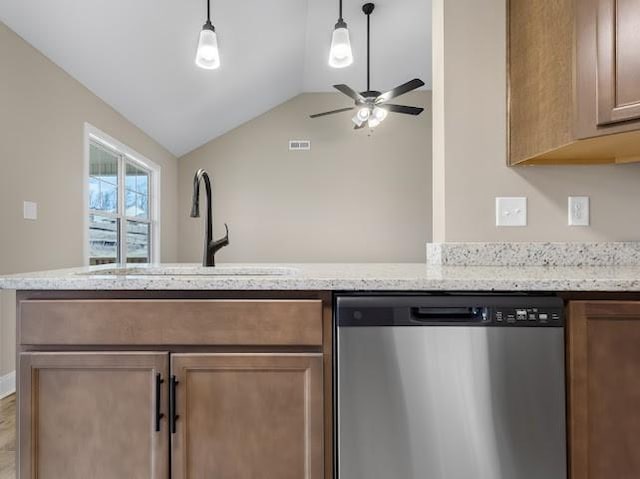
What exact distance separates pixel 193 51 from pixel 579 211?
3305 millimetres

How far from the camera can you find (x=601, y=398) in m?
0.98

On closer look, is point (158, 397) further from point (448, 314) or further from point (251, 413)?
point (448, 314)

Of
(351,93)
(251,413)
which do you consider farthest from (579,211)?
(351,93)

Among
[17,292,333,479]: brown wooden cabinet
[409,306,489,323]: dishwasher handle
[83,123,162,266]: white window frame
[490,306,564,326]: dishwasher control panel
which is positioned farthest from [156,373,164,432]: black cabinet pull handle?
[83,123,162,266]: white window frame

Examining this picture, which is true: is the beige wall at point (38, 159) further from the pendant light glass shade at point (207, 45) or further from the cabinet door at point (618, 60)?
the cabinet door at point (618, 60)

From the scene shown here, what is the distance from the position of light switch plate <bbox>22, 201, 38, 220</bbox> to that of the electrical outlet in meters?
3.17

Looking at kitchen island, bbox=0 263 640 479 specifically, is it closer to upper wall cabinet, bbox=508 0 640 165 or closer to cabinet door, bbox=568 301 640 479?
cabinet door, bbox=568 301 640 479

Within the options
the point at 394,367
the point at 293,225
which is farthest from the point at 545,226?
the point at 293,225

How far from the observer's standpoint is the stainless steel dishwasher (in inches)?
38.4

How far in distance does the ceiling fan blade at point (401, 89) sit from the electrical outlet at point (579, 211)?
2104 millimetres

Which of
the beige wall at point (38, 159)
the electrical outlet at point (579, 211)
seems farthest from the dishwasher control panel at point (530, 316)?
the beige wall at point (38, 159)

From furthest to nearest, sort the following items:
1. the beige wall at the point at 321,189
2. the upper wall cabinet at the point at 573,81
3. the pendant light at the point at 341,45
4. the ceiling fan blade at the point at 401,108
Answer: the beige wall at the point at 321,189 → the ceiling fan blade at the point at 401,108 → the pendant light at the point at 341,45 → the upper wall cabinet at the point at 573,81

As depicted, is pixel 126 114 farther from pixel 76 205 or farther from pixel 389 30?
pixel 389 30

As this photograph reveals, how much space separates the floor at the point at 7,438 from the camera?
1665 millimetres
